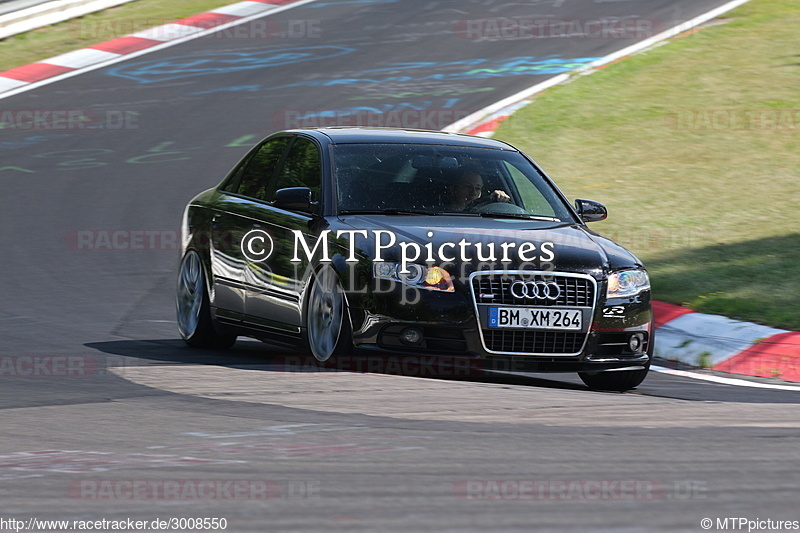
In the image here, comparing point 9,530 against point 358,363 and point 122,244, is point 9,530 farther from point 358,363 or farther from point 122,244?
point 122,244

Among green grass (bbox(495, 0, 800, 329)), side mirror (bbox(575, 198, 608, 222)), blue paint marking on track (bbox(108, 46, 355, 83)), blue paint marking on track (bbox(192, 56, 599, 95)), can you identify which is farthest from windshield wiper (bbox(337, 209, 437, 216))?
blue paint marking on track (bbox(108, 46, 355, 83))

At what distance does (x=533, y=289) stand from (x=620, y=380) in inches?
40.4

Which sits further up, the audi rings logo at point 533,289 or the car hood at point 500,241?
the car hood at point 500,241

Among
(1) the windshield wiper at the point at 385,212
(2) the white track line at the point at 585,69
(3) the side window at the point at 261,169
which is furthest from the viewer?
(2) the white track line at the point at 585,69

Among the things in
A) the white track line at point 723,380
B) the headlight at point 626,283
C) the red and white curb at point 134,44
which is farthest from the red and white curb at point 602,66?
the headlight at point 626,283

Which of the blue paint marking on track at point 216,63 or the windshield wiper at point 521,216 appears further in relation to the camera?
the blue paint marking on track at point 216,63

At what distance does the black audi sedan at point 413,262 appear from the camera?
7.95 meters

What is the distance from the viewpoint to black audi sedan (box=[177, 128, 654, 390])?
26.1ft

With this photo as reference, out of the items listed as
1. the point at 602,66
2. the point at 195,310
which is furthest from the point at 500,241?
the point at 602,66

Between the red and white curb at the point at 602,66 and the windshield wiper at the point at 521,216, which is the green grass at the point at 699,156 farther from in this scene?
the windshield wiper at the point at 521,216

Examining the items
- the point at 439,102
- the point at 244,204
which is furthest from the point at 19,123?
the point at 244,204

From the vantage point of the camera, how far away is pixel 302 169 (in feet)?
30.5

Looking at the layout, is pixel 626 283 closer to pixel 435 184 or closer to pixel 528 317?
pixel 528 317
